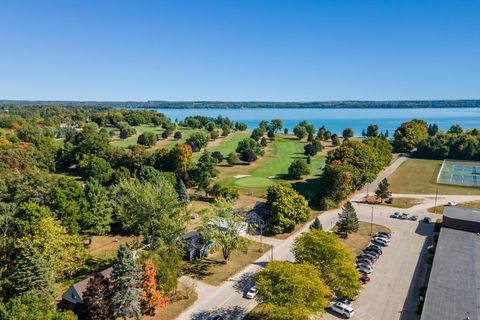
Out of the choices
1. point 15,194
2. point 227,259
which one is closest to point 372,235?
point 227,259

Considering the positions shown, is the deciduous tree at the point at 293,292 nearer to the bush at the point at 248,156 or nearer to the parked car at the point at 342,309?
the parked car at the point at 342,309

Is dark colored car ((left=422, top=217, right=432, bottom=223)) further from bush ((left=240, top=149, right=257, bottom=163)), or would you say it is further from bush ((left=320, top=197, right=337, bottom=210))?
bush ((left=240, top=149, right=257, bottom=163))

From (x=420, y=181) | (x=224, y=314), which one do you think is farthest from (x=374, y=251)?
(x=420, y=181)

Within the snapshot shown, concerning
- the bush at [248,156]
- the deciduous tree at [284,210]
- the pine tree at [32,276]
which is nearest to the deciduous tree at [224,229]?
the deciduous tree at [284,210]

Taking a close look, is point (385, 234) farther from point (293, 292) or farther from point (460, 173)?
point (460, 173)

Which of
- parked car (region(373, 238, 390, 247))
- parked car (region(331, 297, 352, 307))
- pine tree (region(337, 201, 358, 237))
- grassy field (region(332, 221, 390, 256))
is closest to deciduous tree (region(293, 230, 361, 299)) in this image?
parked car (region(331, 297, 352, 307))
